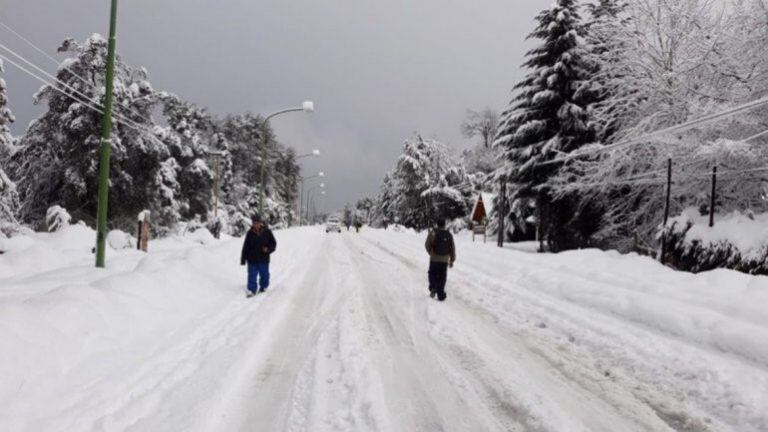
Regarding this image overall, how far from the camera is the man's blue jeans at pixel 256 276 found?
34.4 ft

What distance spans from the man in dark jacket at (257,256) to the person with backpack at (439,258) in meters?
3.59

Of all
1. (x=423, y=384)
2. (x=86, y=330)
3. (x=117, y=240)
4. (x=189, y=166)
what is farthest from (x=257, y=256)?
(x=189, y=166)

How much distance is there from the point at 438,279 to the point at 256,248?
400cm

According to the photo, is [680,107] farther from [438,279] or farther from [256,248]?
[256,248]

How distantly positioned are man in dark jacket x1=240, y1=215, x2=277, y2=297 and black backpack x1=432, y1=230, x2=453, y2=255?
369 cm

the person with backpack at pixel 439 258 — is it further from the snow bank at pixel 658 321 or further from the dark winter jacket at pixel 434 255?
the snow bank at pixel 658 321

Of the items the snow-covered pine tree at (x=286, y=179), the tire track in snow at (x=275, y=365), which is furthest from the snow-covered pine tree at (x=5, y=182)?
the snow-covered pine tree at (x=286, y=179)

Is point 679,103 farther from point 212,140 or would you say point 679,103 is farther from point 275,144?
point 275,144

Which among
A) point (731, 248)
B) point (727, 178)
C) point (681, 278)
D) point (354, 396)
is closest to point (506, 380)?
point (354, 396)

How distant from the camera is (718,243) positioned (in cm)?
1210

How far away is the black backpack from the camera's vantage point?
10.8 metres

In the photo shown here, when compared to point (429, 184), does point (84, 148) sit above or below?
below

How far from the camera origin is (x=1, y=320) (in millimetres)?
5168

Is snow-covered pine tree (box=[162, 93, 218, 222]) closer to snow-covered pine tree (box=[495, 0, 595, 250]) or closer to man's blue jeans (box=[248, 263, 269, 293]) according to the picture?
snow-covered pine tree (box=[495, 0, 595, 250])
